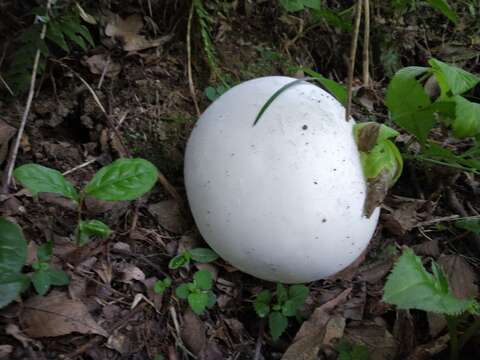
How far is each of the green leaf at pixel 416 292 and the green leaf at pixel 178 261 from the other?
76 centimetres

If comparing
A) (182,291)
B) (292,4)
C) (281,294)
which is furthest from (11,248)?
(292,4)

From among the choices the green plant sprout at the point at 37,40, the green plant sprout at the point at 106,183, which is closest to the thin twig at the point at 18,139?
the green plant sprout at the point at 37,40

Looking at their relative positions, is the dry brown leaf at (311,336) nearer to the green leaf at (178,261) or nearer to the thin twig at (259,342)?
the thin twig at (259,342)

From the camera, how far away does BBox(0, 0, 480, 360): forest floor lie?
65.2 inches

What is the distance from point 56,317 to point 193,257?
22.1 inches

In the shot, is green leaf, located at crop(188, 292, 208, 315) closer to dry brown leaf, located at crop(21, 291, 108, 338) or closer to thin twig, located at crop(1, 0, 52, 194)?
dry brown leaf, located at crop(21, 291, 108, 338)

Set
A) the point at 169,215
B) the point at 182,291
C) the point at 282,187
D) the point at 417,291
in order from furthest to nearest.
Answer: the point at 169,215 < the point at 182,291 < the point at 282,187 < the point at 417,291

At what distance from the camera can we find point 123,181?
61.3 inches

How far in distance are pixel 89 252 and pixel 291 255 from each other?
2.35ft

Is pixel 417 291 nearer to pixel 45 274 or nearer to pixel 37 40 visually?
pixel 45 274

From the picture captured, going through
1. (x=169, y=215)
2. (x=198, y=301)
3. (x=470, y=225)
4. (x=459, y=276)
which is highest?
(x=169, y=215)

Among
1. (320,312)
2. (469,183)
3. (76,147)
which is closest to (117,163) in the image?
(76,147)

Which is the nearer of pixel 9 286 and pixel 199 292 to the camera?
pixel 9 286

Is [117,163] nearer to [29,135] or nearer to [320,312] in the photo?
[29,135]
